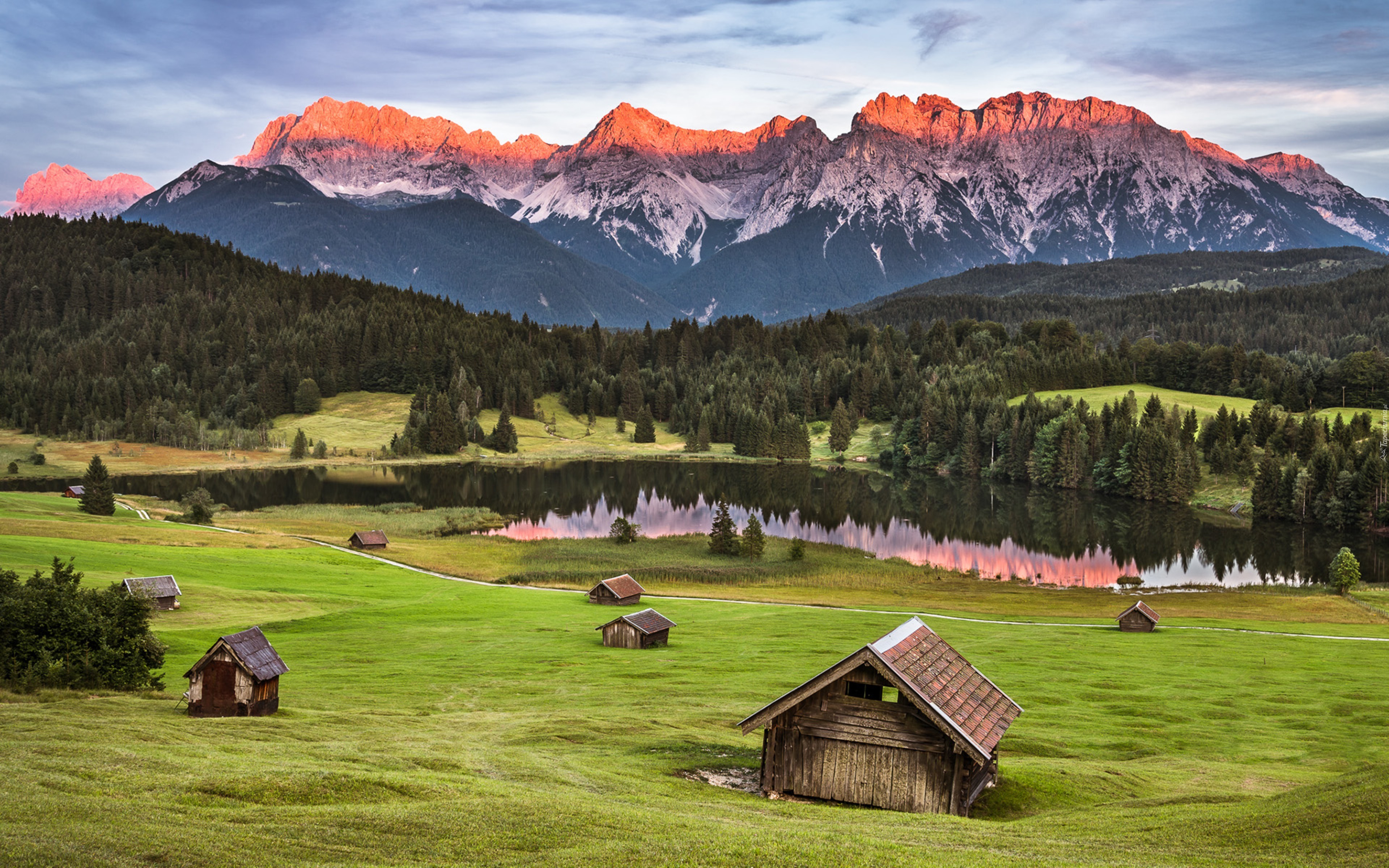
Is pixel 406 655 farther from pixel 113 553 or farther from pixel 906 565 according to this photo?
pixel 906 565

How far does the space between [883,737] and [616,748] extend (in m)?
8.71

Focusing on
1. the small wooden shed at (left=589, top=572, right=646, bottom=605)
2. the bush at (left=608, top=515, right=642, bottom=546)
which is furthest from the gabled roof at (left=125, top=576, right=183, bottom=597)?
the bush at (left=608, top=515, right=642, bottom=546)

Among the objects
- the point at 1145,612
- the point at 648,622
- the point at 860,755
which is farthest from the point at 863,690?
the point at 1145,612

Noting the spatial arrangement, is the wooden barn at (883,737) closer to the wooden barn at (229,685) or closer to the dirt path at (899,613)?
the wooden barn at (229,685)

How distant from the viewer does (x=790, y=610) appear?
65938 millimetres

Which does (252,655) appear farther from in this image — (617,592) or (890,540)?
(890,540)

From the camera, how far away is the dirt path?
58.5 meters

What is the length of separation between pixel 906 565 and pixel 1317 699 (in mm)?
56540

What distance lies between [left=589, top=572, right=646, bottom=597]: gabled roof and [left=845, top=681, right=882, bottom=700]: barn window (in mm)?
42145

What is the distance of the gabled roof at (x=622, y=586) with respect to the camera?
67.0m

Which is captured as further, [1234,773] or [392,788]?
[1234,773]

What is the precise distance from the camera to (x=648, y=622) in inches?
2047

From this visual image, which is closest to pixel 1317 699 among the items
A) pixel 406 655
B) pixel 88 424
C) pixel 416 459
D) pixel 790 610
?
pixel 790 610

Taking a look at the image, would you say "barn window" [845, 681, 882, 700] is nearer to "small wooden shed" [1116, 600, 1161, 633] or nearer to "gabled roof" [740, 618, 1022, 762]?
"gabled roof" [740, 618, 1022, 762]
